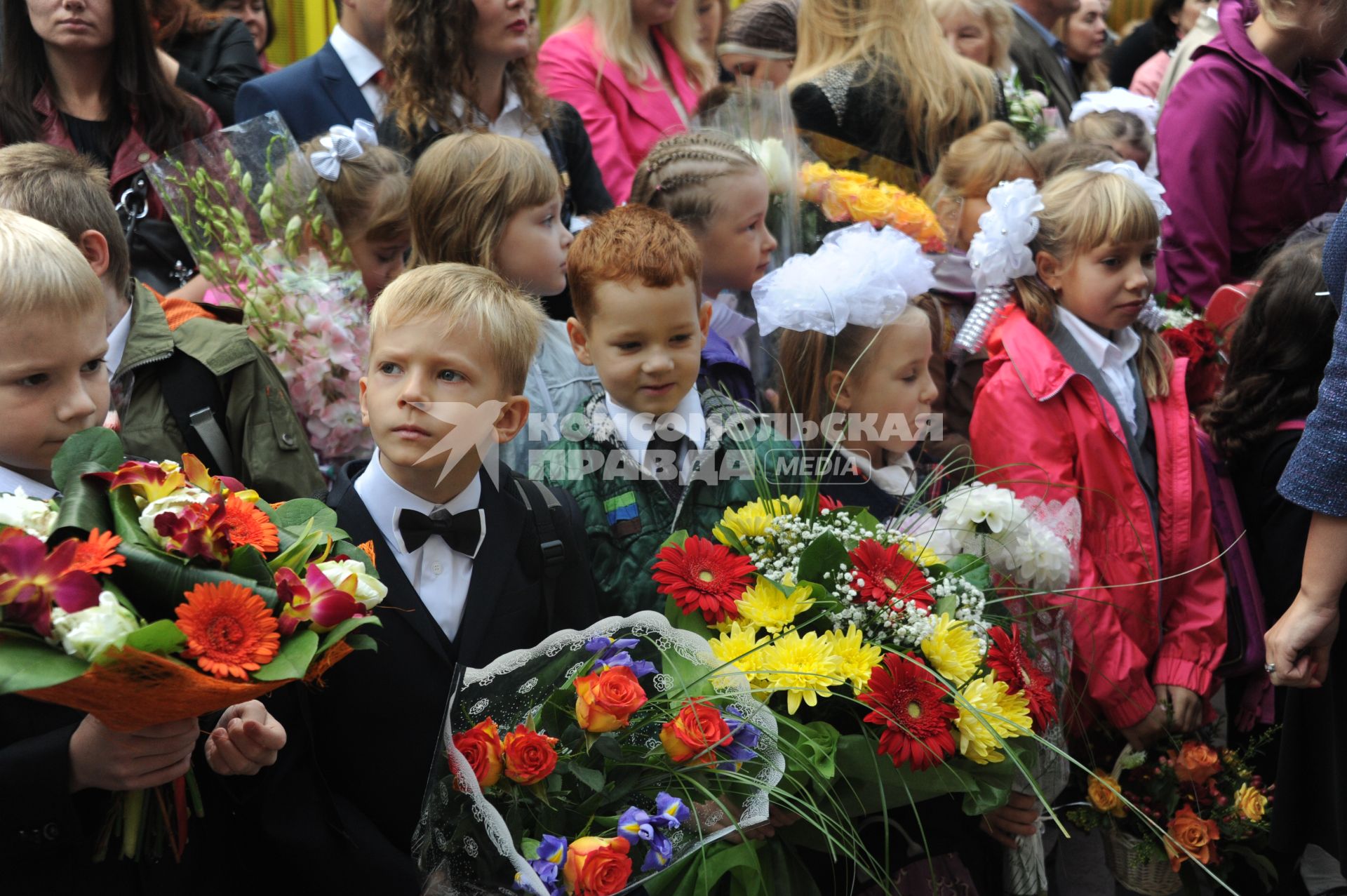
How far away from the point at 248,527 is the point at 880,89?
306 cm

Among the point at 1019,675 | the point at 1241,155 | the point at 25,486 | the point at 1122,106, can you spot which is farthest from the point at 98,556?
the point at 1122,106

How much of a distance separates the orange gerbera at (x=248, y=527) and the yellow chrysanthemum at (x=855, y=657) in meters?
0.96

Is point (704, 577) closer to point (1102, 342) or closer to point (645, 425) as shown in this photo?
point (645, 425)

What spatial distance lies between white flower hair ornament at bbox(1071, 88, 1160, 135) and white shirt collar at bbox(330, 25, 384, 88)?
2.82m

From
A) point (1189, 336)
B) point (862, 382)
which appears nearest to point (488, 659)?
point (862, 382)

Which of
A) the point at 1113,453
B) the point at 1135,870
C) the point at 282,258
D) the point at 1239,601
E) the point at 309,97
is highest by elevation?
the point at 309,97

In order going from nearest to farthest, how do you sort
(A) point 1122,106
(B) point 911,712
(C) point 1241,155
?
(B) point 911,712
(C) point 1241,155
(A) point 1122,106

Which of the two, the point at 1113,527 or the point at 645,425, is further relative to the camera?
the point at 1113,527

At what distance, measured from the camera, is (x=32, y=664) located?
4.92 feet

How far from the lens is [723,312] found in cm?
350

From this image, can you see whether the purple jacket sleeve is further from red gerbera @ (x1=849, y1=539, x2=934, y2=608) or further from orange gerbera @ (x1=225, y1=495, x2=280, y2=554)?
orange gerbera @ (x1=225, y1=495, x2=280, y2=554)

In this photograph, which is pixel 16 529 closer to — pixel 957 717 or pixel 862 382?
pixel 957 717

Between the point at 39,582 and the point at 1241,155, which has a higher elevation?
the point at 39,582

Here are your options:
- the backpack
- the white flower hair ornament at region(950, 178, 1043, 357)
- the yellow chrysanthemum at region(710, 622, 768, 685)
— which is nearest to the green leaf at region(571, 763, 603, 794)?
the yellow chrysanthemum at region(710, 622, 768, 685)
